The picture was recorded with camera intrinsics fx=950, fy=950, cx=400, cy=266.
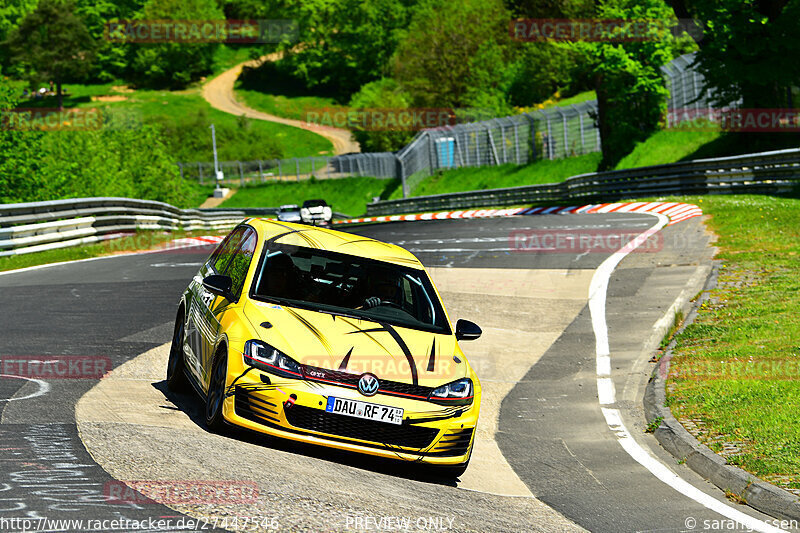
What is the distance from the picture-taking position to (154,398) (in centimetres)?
879

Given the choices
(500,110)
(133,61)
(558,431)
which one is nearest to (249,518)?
(558,431)

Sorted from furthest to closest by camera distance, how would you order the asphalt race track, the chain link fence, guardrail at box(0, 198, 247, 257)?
the chain link fence
guardrail at box(0, 198, 247, 257)
the asphalt race track

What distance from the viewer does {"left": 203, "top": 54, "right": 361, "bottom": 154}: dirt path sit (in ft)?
394

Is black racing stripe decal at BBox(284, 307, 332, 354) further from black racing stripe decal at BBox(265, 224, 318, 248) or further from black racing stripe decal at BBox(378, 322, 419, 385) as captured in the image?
black racing stripe decal at BBox(265, 224, 318, 248)

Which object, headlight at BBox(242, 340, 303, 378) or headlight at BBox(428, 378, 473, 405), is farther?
headlight at BBox(428, 378, 473, 405)

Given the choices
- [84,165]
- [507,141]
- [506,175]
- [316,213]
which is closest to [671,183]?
[316,213]

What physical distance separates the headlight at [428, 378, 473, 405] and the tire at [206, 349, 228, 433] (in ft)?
5.28

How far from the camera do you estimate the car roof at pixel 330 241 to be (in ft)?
28.8

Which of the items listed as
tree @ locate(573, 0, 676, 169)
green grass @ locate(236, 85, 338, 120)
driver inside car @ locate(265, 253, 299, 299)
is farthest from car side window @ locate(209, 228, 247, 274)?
green grass @ locate(236, 85, 338, 120)

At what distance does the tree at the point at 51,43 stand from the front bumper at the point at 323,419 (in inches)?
5386

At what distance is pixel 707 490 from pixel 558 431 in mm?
2333

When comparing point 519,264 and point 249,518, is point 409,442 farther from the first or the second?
point 519,264

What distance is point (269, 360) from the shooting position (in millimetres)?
7215

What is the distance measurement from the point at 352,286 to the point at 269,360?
1.70 m
